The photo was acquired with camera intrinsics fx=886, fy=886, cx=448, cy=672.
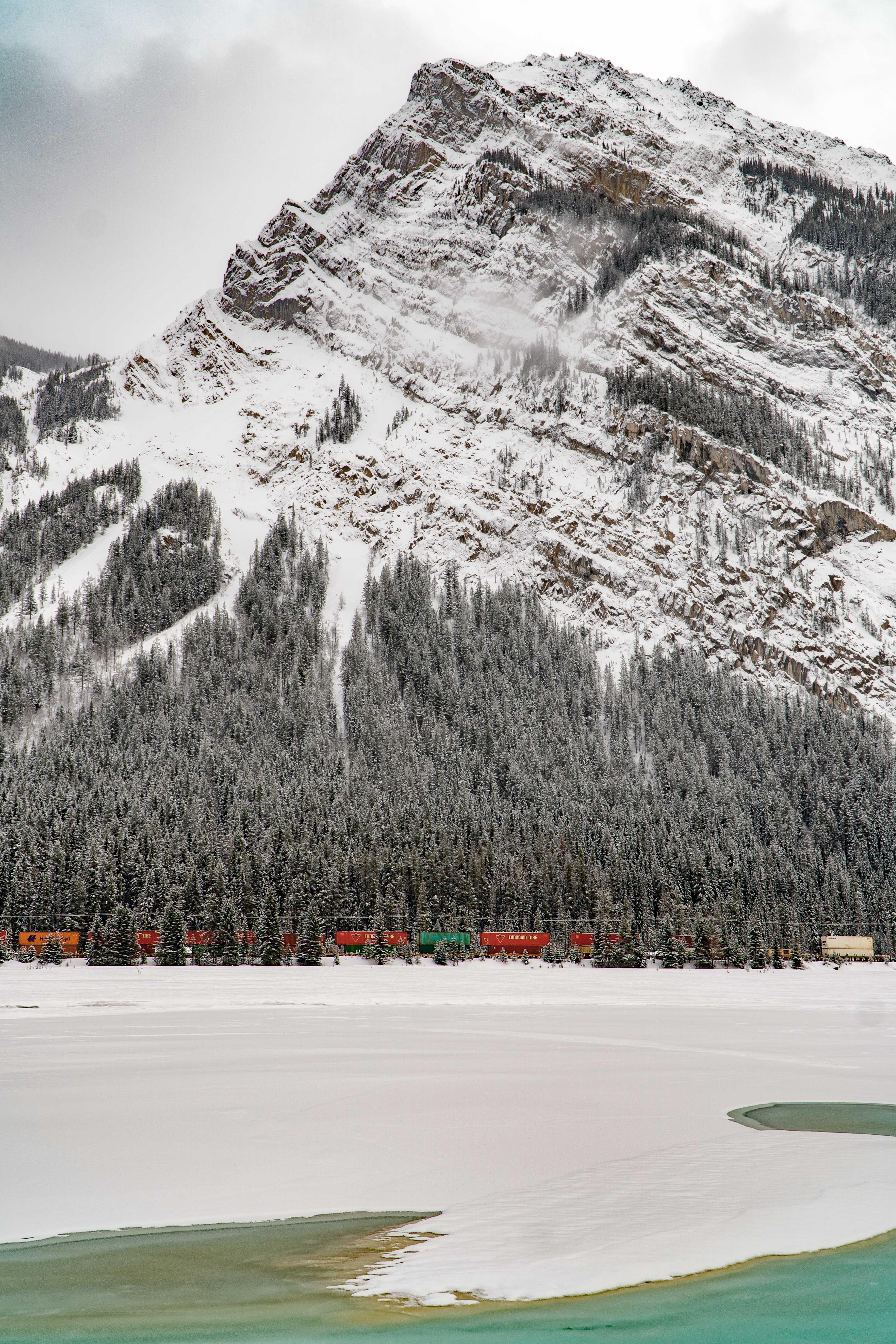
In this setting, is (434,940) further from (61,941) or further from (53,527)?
(53,527)

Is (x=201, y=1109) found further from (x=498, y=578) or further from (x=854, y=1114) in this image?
(x=498, y=578)

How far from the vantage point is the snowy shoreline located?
→ 26.5ft

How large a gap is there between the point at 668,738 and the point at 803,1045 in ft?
426

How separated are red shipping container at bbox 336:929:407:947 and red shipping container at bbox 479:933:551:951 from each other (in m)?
8.88

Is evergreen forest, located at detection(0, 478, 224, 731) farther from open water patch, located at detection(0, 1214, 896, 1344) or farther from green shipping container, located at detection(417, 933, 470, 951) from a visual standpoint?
open water patch, located at detection(0, 1214, 896, 1344)

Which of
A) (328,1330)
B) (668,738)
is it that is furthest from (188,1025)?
(668,738)

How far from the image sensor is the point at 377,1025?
29.9 metres

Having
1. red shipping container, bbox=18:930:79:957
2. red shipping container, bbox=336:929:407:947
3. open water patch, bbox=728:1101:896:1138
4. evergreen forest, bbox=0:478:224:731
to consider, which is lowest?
red shipping container, bbox=336:929:407:947

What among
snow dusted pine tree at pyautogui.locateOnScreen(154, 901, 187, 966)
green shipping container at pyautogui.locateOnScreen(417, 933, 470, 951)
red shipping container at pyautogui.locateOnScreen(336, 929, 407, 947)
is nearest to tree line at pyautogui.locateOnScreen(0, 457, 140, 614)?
red shipping container at pyautogui.locateOnScreen(336, 929, 407, 947)

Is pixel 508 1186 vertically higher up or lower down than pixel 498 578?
lower down

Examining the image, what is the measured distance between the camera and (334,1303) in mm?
6730

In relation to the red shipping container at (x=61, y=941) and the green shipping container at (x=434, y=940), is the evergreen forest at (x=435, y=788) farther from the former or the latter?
the red shipping container at (x=61, y=941)

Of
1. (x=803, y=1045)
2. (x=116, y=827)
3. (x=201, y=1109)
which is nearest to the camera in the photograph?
(x=201, y=1109)

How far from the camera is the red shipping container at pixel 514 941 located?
89250 millimetres
